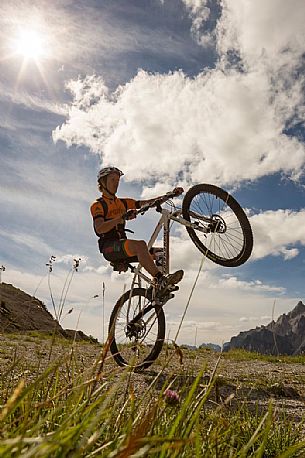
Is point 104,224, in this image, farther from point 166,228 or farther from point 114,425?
point 114,425

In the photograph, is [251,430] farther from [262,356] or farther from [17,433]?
[262,356]

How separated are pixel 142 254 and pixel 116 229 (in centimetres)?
69

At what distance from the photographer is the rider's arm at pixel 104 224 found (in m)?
7.44

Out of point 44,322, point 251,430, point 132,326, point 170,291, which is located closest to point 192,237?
point 170,291

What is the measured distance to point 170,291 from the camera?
23.8ft

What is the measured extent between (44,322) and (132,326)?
17144 mm

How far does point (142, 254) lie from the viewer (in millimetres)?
7387

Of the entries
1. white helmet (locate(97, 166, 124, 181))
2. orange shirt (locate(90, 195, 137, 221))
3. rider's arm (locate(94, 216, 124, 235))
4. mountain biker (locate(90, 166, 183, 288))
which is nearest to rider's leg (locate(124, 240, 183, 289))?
mountain biker (locate(90, 166, 183, 288))

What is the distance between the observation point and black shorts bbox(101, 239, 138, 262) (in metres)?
7.54

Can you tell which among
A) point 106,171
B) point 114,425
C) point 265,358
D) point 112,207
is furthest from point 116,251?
point 265,358

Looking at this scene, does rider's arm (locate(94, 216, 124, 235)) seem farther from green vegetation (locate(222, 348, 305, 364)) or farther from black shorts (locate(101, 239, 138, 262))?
green vegetation (locate(222, 348, 305, 364))

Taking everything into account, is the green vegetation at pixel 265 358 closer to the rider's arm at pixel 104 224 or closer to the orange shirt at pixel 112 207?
the orange shirt at pixel 112 207

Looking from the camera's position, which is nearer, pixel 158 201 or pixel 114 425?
pixel 114 425

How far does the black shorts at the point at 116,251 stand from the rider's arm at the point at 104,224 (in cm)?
26
